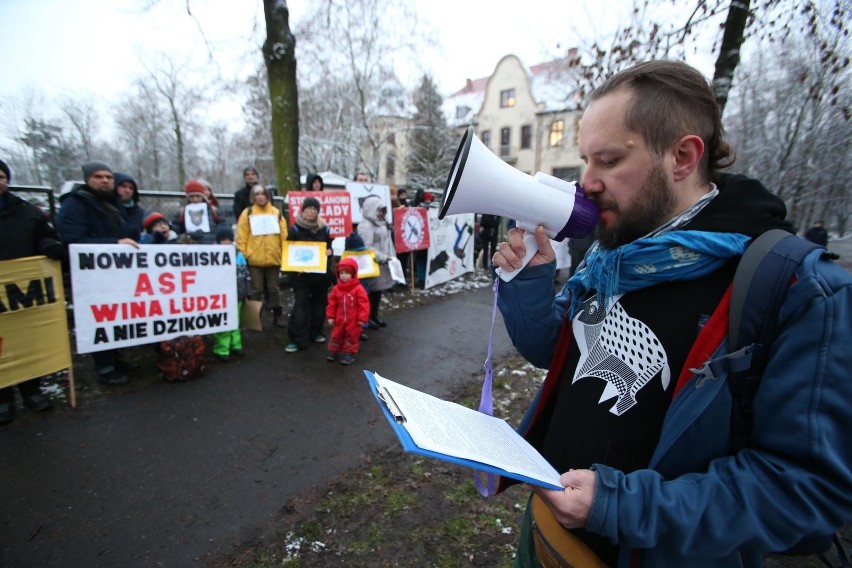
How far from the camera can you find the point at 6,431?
3434 mm

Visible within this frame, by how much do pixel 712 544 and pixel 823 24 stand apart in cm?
748

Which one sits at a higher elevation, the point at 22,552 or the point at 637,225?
the point at 637,225

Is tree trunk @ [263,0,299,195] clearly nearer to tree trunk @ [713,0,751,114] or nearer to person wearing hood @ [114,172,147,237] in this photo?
person wearing hood @ [114,172,147,237]

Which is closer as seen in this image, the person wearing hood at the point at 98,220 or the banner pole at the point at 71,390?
the banner pole at the point at 71,390

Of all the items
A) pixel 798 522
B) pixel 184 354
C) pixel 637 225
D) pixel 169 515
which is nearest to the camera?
pixel 798 522

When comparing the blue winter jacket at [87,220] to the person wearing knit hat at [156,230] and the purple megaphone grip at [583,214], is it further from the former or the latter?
the purple megaphone grip at [583,214]

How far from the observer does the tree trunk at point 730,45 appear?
5.18m

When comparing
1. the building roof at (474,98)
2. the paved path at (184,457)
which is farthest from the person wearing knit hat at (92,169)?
the building roof at (474,98)

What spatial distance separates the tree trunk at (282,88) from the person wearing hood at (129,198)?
3987 millimetres

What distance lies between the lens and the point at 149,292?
14.5ft

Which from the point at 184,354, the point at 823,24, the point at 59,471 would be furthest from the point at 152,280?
the point at 823,24

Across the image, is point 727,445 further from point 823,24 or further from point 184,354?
point 823,24

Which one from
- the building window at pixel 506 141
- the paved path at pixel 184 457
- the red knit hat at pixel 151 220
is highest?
the building window at pixel 506 141

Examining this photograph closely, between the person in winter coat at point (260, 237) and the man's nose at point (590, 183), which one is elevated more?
the man's nose at point (590, 183)
